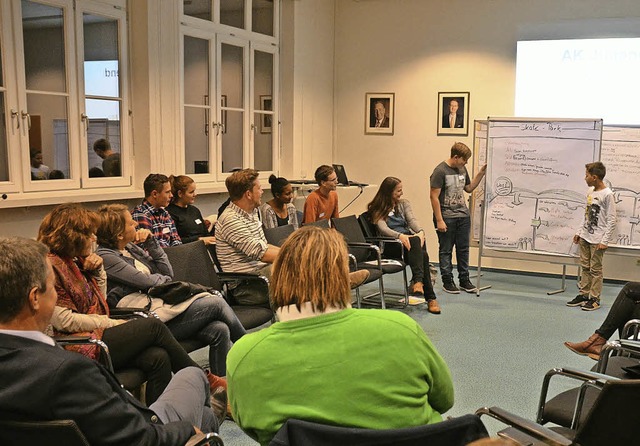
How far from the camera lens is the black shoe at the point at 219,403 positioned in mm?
3193

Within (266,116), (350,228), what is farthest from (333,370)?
(266,116)

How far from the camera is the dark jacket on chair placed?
5.48 ft

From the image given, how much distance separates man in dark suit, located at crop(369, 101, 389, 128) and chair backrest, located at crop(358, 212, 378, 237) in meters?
2.42

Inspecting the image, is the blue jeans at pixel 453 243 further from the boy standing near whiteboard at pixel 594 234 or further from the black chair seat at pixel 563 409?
the black chair seat at pixel 563 409

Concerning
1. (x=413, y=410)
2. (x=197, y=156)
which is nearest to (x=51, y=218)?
(x=413, y=410)

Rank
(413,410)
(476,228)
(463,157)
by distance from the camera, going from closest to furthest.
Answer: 1. (413,410)
2. (463,157)
3. (476,228)

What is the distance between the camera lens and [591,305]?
6156 millimetres

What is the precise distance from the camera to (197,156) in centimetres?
666

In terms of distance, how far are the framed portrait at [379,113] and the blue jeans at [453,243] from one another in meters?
2.04

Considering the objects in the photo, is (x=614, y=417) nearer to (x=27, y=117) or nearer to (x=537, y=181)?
(x=27, y=117)

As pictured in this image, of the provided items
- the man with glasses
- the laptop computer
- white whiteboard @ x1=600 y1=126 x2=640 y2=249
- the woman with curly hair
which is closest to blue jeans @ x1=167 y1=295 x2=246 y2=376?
the woman with curly hair

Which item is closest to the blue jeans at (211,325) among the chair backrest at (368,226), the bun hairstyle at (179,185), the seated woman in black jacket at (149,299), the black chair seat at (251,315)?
the seated woman in black jacket at (149,299)

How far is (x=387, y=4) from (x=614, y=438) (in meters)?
7.10

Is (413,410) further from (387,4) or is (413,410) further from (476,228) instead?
(387,4)
